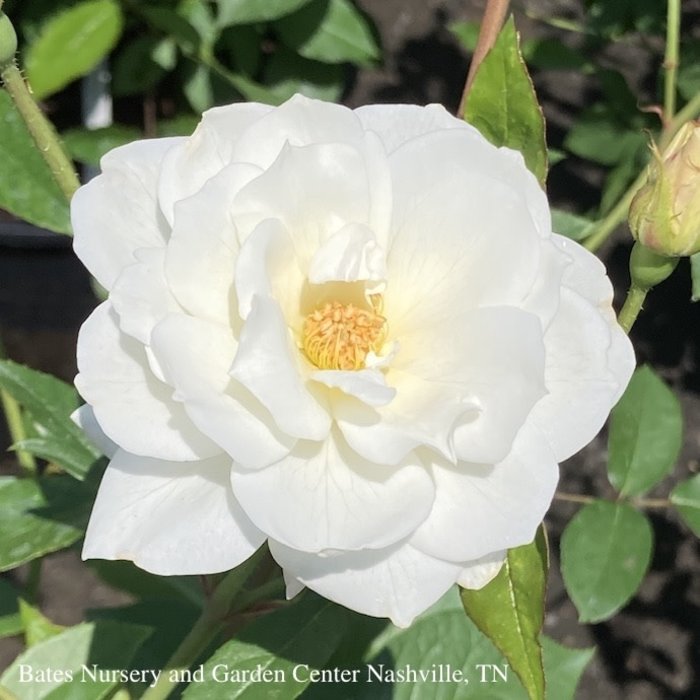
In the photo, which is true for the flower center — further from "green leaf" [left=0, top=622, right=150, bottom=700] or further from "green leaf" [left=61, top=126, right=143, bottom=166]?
"green leaf" [left=61, top=126, right=143, bottom=166]

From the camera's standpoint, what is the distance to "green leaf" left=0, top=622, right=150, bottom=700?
2.02 ft

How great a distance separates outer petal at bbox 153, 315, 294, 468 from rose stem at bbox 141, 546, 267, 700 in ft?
0.52

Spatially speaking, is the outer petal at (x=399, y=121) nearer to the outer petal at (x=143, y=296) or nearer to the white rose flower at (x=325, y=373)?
the white rose flower at (x=325, y=373)

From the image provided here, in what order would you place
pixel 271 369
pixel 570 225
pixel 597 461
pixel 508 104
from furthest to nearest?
pixel 597 461
pixel 570 225
pixel 508 104
pixel 271 369

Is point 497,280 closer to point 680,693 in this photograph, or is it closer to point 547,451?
point 547,451

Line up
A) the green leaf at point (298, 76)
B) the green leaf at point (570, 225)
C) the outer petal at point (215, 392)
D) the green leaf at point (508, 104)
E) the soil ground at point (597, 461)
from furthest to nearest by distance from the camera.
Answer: the soil ground at point (597, 461) < the green leaf at point (298, 76) < the green leaf at point (570, 225) < the green leaf at point (508, 104) < the outer petal at point (215, 392)

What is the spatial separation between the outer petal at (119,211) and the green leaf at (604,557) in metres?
0.48

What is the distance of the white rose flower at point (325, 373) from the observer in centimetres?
41

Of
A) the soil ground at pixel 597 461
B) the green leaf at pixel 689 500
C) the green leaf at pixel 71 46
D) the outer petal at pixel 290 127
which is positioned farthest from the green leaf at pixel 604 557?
the green leaf at pixel 71 46

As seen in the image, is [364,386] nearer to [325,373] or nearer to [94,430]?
[325,373]

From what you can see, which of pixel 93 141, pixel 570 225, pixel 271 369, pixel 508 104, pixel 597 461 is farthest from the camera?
pixel 597 461

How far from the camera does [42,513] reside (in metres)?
0.64

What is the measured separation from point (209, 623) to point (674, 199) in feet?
1.22

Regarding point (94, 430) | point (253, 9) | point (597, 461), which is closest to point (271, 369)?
point (94, 430)
